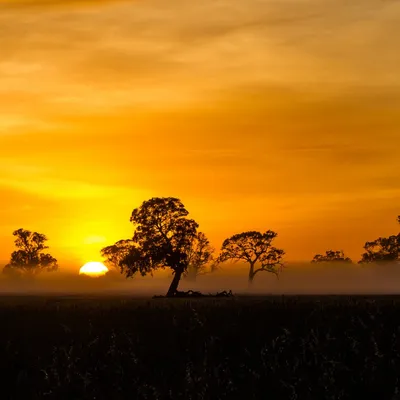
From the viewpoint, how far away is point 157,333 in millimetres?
23266

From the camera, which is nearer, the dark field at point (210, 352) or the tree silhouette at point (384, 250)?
the dark field at point (210, 352)

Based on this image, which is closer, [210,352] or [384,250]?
[210,352]

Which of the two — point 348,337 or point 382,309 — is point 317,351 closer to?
point 348,337

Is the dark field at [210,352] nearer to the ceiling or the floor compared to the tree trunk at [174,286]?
nearer to the floor

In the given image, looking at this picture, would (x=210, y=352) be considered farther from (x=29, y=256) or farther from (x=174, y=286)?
(x=29, y=256)

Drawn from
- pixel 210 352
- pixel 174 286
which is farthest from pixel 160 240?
pixel 210 352

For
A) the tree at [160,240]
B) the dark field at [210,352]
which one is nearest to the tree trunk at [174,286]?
the tree at [160,240]

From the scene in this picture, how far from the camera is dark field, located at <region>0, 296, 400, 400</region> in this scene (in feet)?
68.0

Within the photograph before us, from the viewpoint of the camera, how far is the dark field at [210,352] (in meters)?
20.7

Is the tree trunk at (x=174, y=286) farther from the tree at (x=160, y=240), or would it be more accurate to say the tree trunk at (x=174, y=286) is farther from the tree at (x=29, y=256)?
the tree at (x=29, y=256)

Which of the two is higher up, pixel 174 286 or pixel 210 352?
pixel 174 286

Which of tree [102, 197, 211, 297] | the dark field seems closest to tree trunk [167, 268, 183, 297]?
tree [102, 197, 211, 297]

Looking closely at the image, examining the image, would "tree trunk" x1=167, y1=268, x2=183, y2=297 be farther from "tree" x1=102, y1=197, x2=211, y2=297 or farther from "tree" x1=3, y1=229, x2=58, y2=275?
"tree" x1=3, y1=229, x2=58, y2=275

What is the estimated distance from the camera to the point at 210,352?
22016mm
